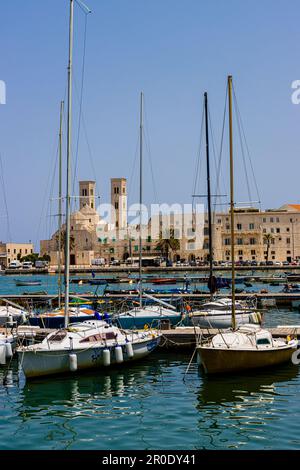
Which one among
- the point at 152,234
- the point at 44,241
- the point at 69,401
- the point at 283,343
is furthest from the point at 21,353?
the point at 44,241

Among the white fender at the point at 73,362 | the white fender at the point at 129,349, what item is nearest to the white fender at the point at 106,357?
the white fender at the point at 129,349

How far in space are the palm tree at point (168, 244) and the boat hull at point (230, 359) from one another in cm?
12213

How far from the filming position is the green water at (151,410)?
1580 cm

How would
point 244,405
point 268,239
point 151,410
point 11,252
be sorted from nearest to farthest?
point 151,410 → point 244,405 → point 268,239 → point 11,252

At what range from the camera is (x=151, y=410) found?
18.6 m

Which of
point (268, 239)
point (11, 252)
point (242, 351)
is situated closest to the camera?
point (242, 351)

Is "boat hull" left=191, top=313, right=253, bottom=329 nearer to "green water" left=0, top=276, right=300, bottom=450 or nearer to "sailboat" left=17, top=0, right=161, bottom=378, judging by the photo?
"sailboat" left=17, top=0, right=161, bottom=378

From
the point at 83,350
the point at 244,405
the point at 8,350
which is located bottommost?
the point at 244,405

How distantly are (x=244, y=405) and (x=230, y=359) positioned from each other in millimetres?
3201

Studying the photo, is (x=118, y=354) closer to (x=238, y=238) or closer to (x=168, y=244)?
(x=238, y=238)

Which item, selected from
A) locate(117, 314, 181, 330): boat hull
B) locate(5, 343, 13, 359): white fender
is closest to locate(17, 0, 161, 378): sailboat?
locate(5, 343, 13, 359): white fender

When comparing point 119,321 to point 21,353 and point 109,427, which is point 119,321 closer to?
point 21,353

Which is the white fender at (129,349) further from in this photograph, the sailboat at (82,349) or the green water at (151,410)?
the green water at (151,410)

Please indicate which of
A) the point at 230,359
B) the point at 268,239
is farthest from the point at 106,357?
the point at 268,239
